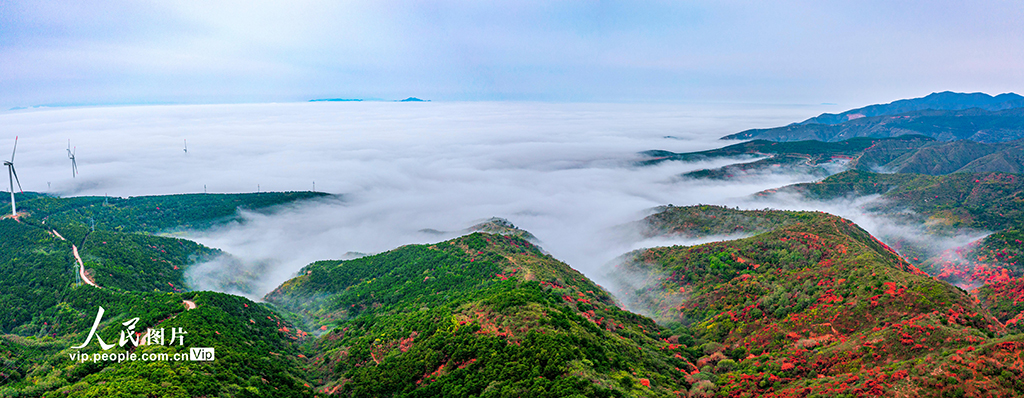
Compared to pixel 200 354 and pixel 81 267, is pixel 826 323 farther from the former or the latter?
pixel 81 267

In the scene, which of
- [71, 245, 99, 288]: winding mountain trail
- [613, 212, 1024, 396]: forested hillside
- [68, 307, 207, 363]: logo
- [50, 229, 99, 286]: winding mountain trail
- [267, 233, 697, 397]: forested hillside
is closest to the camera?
[613, 212, 1024, 396]: forested hillside

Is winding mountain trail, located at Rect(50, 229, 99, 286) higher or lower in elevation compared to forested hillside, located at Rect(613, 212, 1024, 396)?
lower

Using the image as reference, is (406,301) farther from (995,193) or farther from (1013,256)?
(995,193)

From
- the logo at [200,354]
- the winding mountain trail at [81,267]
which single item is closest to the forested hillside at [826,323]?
the logo at [200,354]

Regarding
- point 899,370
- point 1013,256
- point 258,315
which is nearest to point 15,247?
point 258,315

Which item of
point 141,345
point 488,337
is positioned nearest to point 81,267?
point 141,345

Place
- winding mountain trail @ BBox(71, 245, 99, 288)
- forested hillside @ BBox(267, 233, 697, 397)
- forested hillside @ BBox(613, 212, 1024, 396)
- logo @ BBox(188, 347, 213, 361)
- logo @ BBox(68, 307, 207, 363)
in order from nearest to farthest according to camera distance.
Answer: forested hillside @ BBox(613, 212, 1024, 396), forested hillside @ BBox(267, 233, 697, 397), logo @ BBox(68, 307, 207, 363), logo @ BBox(188, 347, 213, 361), winding mountain trail @ BBox(71, 245, 99, 288)

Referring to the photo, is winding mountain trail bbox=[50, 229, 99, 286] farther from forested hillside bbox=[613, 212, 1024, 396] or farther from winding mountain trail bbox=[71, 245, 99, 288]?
forested hillside bbox=[613, 212, 1024, 396]

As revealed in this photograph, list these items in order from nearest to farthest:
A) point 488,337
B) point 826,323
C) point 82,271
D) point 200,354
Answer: point 200,354 < point 488,337 < point 826,323 < point 82,271

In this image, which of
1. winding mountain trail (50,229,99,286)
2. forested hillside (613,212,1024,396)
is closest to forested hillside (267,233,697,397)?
forested hillside (613,212,1024,396)
